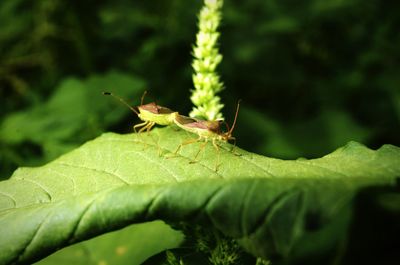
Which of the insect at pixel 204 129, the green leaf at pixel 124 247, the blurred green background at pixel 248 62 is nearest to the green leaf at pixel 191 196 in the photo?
the insect at pixel 204 129

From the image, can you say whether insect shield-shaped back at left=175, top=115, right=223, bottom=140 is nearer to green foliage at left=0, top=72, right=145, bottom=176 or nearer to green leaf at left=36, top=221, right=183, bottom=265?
green leaf at left=36, top=221, right=183, bottom=265

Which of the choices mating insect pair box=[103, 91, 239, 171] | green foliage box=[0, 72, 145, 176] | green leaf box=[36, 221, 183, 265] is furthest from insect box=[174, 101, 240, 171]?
green foliage box=[0, 72, 145, 176]

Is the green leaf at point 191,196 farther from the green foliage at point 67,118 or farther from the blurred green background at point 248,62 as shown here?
the blurred green background at point 248,62

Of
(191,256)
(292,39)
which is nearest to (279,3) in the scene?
(292,39)

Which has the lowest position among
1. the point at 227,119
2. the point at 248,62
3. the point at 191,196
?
the point at 227,119

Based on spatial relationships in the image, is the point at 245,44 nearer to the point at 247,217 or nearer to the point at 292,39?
the point at 292,39

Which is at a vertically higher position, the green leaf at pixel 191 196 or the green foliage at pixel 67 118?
the green leaf at pixel 191 196

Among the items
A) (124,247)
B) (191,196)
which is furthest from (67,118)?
(191,196)

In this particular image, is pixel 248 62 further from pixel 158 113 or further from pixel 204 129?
pixel 204 129

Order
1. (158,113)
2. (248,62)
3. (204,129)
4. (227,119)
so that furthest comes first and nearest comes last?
(248,62)
(227,119)
(158,113)
(204,129)
